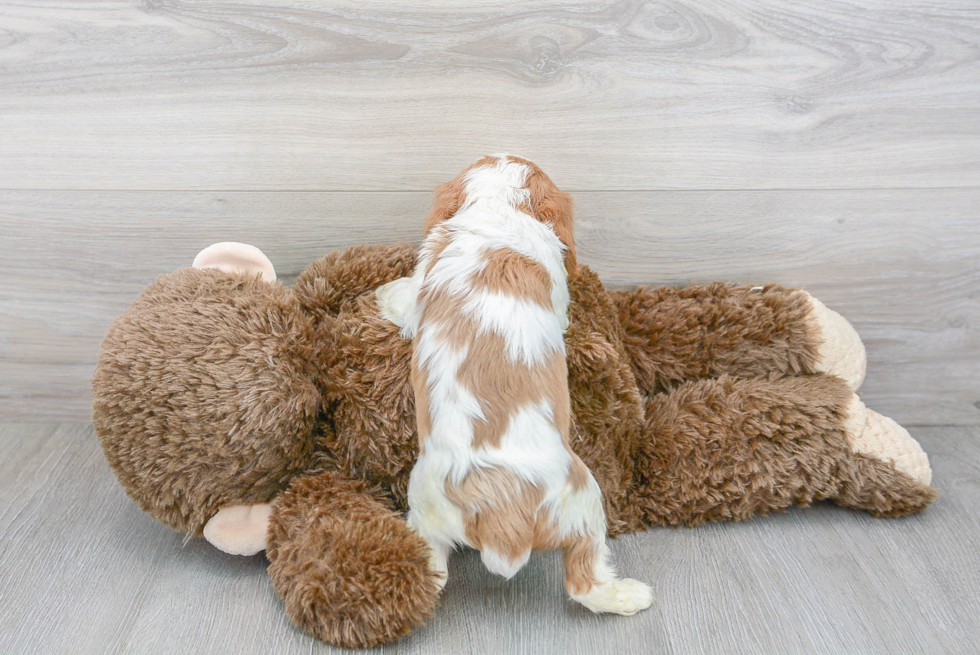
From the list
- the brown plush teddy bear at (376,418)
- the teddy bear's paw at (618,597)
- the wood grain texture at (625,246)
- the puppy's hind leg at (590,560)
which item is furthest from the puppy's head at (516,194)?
the teddy bear's paw at (618,597)

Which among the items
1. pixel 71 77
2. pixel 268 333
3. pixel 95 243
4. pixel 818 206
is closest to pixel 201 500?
pixel 268 333

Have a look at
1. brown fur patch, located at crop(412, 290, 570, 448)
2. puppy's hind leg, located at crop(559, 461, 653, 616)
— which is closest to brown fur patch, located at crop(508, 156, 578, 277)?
brown fur patch, located at crop(412, 290, 570, 448)

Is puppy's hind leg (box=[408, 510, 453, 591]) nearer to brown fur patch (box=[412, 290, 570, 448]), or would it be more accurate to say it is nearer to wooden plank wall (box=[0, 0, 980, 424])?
brown fur patch (box=[412, 290, 570, 448])

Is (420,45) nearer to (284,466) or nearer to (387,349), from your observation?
(387,349)

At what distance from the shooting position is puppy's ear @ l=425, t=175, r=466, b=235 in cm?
113

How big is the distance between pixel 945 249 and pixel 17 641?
1670 millimetres

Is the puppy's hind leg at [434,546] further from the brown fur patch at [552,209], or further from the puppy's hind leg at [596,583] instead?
the brown fur patch at [552,209]

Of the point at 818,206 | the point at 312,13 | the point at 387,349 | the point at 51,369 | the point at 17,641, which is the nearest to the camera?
the point at 17,641

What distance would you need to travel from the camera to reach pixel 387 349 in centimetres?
115

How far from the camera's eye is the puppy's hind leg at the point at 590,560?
3.31 ft

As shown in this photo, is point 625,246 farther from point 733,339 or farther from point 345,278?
point 345,278

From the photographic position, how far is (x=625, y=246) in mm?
1420

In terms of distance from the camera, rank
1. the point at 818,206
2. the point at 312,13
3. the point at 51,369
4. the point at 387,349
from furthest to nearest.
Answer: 1. the point at 51,369
2. the point at 818,206
3. the point at 312,13
4. the point at 387,349

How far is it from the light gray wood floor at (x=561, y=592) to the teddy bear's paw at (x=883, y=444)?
0.32 feet
